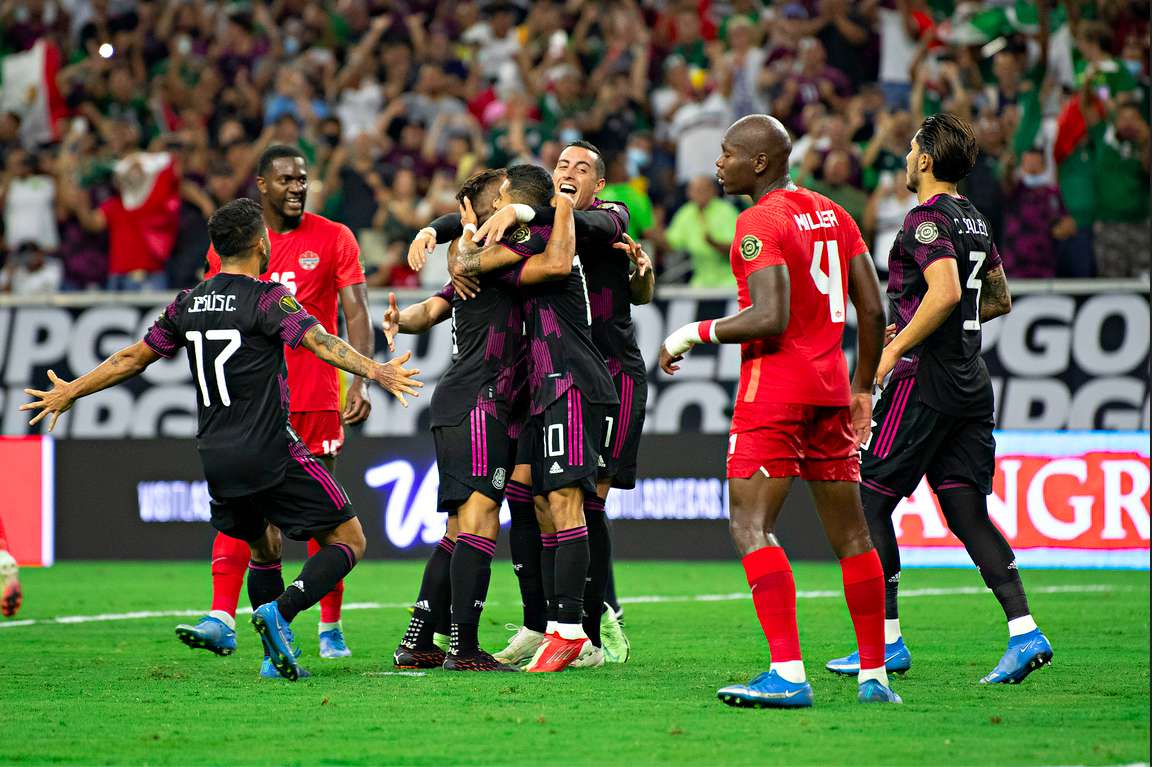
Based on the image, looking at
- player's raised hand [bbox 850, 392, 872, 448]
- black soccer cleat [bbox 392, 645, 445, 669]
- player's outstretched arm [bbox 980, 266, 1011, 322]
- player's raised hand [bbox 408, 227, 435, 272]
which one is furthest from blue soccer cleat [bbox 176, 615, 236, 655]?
player's outstretched arm [bbox 980, 266, 1011, 322]

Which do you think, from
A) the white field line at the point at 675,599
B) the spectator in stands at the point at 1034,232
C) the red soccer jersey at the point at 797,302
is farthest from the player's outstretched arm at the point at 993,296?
the spectator in stands at the point at 1034,232

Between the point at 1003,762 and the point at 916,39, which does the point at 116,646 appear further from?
the point at 916,39

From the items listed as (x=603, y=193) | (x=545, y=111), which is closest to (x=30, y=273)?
(x=545, y=111)

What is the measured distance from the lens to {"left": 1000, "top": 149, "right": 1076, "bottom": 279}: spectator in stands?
15234 mm

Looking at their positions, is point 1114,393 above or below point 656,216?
below

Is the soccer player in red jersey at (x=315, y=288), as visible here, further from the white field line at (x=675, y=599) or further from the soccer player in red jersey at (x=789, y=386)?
the soccer player in red jersey at (x=789, y=386)

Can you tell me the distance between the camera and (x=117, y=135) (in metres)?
18.6

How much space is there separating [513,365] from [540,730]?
2.37 metres

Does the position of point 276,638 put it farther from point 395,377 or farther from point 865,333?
point 865,333

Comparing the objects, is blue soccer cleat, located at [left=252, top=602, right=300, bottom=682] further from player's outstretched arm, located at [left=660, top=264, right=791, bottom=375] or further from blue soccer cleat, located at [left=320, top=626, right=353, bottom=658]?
player's outstretched arm, located at [left=660, top=264, right=791, bottom=375]

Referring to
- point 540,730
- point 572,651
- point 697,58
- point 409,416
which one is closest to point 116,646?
point 572,651

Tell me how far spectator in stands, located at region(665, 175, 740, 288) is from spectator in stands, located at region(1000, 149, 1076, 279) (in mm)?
2591

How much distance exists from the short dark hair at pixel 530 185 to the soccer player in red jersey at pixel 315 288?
1322mm

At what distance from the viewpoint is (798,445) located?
21.2 feet
